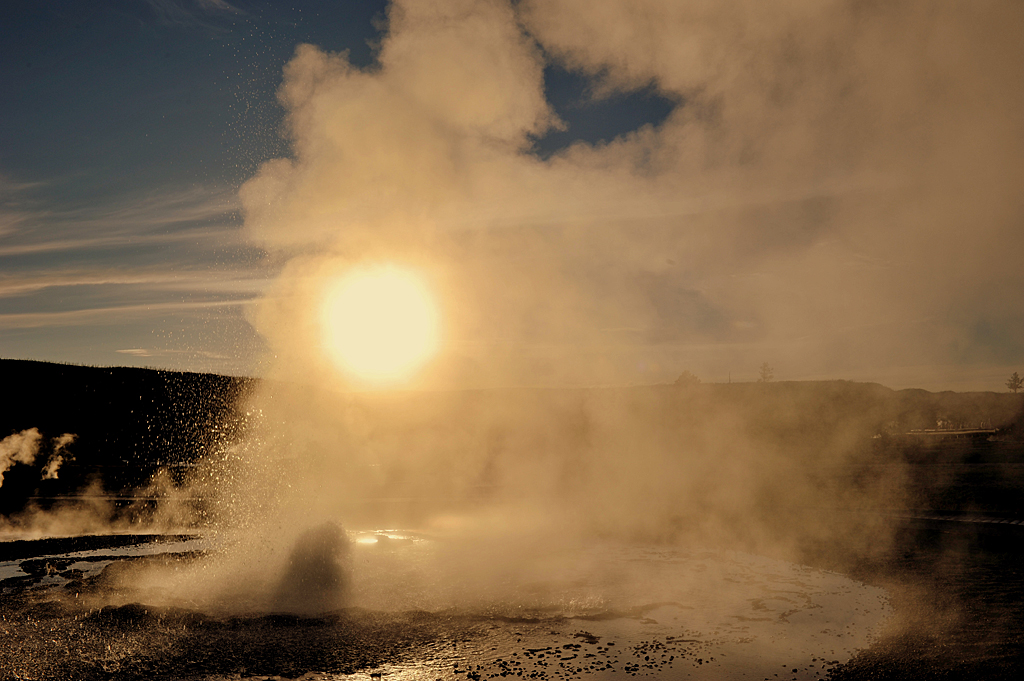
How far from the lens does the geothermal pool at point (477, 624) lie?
18.9ft

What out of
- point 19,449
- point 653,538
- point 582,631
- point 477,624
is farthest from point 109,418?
point 582,631

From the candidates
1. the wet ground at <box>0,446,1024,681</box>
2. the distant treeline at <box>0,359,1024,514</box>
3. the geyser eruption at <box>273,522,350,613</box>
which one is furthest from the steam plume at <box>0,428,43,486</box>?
the geyser eruption at <box>273,522,350,613</box>

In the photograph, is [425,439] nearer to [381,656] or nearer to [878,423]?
[381,656]

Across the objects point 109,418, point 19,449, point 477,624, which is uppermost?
point 109,418

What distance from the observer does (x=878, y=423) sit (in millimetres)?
44688

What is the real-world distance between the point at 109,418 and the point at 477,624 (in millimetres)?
44320

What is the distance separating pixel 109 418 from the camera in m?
42.1

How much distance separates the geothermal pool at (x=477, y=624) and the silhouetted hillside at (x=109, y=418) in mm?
12194

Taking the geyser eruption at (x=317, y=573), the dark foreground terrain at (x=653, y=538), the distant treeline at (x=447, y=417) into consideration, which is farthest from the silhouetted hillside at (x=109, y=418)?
the geyser eruption at (x=317, y=573)

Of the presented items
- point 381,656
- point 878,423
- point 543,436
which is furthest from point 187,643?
point 878,423

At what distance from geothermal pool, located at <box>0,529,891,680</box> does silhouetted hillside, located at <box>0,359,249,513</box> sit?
480 inches

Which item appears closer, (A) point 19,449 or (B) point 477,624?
(B) point 477,624

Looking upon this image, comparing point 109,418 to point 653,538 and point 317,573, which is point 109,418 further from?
point 653,538

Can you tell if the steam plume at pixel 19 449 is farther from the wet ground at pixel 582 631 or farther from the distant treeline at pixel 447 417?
the wet ground at pixel 582 631
